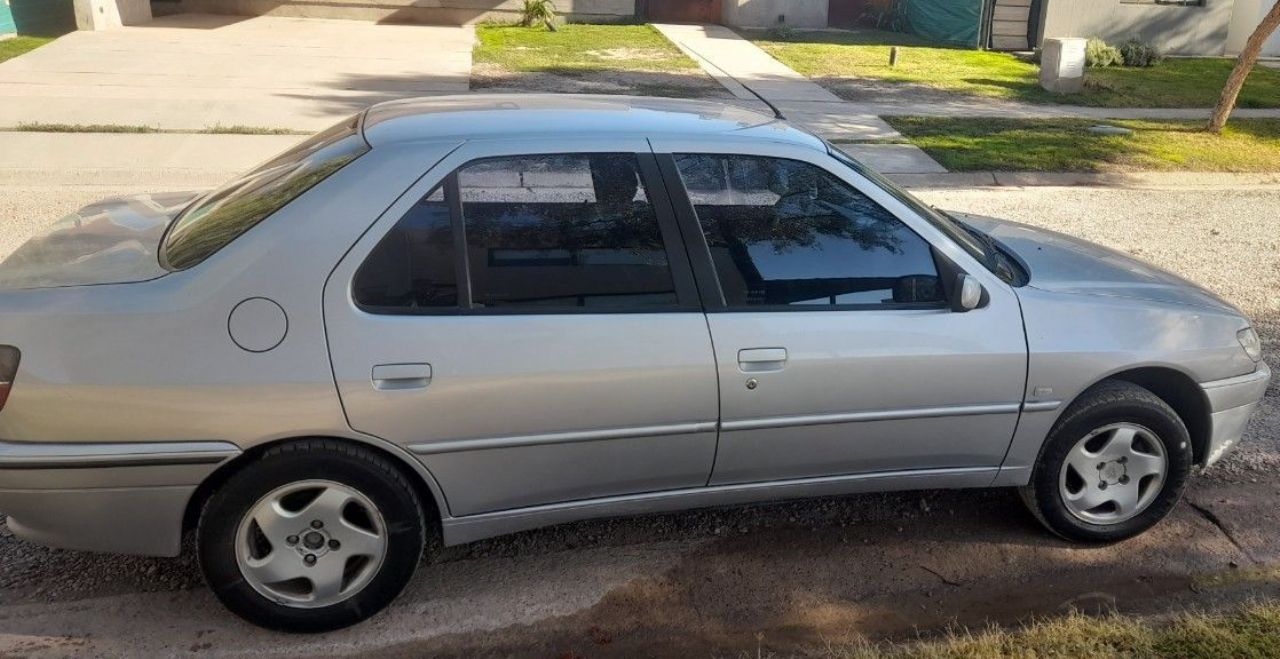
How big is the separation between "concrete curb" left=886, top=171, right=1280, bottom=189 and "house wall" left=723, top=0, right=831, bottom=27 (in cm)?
1341

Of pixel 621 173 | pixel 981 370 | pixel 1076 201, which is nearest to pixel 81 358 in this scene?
pixel 621 173

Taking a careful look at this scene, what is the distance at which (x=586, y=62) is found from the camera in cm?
1703

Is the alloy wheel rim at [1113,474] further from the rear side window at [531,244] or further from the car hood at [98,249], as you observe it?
the car hood at [98,249]

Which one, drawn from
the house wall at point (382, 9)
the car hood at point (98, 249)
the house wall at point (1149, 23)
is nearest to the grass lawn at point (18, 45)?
the house wall at point (382, 9)

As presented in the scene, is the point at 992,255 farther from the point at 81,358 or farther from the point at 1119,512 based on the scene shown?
the point at 81,358

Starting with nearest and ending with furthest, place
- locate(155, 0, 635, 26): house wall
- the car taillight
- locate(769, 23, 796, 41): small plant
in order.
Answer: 1. the car taillight
2. locate(769, 23, 796, 41): small plant
3. locate(155, 0, 635, 26): house wall

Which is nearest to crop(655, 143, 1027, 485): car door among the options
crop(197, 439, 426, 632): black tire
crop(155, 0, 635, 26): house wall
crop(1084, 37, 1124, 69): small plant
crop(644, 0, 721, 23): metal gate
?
crop(197, 439, 426, 632): black tire

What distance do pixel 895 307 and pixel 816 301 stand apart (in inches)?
11.2

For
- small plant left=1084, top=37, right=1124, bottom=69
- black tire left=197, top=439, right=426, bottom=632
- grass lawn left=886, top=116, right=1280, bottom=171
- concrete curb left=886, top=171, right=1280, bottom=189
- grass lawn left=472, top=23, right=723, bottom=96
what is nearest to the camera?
black tire left=197, top=439, right=426, bottom=632

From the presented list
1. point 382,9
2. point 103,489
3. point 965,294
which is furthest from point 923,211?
point 382,9

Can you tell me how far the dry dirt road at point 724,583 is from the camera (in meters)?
3.43

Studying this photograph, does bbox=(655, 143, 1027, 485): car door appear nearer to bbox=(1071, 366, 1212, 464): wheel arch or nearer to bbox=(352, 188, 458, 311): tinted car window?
bbox=(1071, 366, 1212, 464): wheel arch

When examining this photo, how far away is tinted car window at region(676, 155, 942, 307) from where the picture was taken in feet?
11.9

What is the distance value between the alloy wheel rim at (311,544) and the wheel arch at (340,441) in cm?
13
